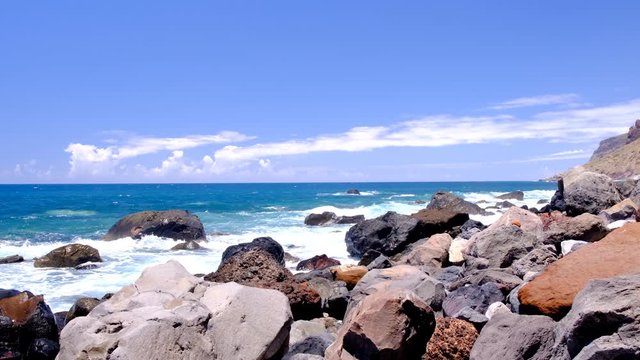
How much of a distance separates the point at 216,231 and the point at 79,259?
12.7 metres

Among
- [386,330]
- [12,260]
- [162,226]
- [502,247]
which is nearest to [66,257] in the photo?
[12,260]

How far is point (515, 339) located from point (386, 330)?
→ 1165 mm

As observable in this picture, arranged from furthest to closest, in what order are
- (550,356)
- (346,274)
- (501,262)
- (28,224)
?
(28,224) < (346,274) < (501,262) < (550,356)

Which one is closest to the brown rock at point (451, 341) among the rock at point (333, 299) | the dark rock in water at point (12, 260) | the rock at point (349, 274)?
the rock at point (333, 299)

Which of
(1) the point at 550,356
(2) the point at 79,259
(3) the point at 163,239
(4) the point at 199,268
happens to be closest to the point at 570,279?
(1) the point at 550,356

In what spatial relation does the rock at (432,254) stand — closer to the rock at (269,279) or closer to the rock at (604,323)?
the rock at (269,279)

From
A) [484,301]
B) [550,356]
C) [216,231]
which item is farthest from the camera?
[216,231]

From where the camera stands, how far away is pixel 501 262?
10266mm

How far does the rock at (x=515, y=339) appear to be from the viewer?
5145 mm

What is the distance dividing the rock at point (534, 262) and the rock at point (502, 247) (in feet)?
3.20

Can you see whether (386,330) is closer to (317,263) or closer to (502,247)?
(502,247)

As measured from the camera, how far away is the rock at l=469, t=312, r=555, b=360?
5.14m

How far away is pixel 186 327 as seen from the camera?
5703mm

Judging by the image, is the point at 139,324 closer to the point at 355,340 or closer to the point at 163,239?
the point at 355,340
